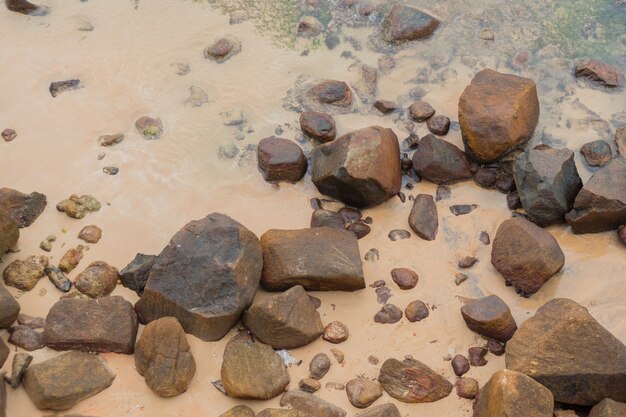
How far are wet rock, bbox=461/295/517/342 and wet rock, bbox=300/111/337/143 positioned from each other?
1688 mm

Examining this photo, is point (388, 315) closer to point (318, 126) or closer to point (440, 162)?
point (440, 162)

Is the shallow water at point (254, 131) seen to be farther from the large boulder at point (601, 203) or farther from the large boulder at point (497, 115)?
the large boulder at point (497, 115)

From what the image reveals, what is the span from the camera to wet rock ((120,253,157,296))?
15.0 feet

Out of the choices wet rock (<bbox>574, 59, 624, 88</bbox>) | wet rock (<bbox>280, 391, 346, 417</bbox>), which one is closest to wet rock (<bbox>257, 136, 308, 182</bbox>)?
wet rock (<bbox>280, 391, 346, 417</bbox>)

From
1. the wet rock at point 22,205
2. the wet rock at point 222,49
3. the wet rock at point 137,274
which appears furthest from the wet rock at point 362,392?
the wet rock at point 222,49

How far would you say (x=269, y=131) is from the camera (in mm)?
5535

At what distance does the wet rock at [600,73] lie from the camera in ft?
18.4

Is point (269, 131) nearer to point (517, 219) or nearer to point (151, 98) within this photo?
point (151, 98)

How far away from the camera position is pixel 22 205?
4941 mm

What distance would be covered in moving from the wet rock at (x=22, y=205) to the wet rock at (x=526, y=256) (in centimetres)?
305

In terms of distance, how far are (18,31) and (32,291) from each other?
8.67 ft

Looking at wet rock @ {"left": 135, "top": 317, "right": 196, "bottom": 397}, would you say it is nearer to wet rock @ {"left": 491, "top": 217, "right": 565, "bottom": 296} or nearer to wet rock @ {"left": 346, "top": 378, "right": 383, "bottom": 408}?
wet rock @ {"left": 346, "top": 378, "right": 383, "bottom": 408}

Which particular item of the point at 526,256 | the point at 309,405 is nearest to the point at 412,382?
the point at 309,405

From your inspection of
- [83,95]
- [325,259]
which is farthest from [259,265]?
[83,95]
